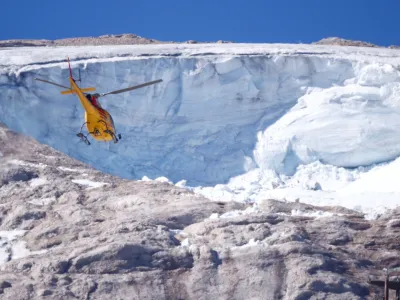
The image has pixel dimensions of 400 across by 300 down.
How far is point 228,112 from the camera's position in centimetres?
3588

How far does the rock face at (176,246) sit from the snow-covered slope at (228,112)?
4.25 metres

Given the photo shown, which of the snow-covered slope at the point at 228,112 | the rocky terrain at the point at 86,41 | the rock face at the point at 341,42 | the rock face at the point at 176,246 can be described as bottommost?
the rock face at the point at 176,246

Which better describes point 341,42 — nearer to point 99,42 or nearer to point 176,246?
point 99,42

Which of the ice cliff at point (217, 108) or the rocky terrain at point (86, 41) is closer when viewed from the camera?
the ice cliff at point (217, 108)

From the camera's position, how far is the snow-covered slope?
33.4 m

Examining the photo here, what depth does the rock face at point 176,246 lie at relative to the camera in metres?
24.2

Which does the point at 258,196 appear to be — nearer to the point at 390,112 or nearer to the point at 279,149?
the point at 279,149

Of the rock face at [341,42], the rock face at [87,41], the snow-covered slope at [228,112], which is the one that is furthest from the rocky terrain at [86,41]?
the rock face at [341,42]

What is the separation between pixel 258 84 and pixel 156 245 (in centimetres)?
1272

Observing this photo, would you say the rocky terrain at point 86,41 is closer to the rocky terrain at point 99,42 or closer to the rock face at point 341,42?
the rocky terrain at point 99,42

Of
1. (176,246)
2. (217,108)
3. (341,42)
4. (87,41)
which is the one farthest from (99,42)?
(176,246)

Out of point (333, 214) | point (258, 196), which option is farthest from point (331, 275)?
point (258, 196)

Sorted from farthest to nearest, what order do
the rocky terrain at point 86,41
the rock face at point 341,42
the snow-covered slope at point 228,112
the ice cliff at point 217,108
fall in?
the rock face at point 341,42 → the rocky terrain at point 86,41 → the ice cliff at point 217,108 → the snow-covered slope at point 228,112

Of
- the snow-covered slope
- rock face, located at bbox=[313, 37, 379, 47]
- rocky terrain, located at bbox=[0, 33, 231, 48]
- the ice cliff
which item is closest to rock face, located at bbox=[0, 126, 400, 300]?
the snow-covered slope
